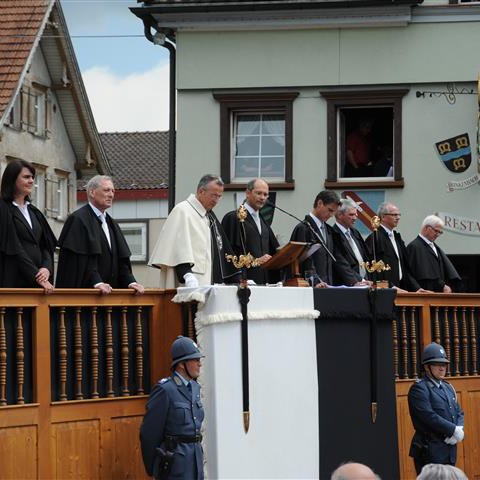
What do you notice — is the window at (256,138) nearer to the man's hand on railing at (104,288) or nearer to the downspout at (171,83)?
the downspout at (171,83)

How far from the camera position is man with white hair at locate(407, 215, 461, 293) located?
14.8m

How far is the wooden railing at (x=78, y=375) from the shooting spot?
9.79m

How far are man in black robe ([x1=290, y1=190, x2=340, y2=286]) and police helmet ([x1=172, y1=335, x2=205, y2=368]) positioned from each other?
2.66m

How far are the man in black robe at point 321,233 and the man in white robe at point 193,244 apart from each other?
3.74 ft

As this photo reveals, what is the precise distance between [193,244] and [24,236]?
153 cm

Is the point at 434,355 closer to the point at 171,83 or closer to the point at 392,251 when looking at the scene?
the point at 392,251

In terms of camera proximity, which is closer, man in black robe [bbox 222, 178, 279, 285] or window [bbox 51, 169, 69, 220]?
man in black robe [bbox 222, 178, 279, 285]

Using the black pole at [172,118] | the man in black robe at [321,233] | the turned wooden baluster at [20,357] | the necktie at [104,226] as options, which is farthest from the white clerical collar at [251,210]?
the black pole at [172,118]

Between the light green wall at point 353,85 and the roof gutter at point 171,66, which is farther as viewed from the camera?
the roof gutter at point 171,66

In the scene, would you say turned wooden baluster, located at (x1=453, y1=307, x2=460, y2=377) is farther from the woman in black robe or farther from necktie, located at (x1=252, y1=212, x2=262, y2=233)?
the woman in black robe

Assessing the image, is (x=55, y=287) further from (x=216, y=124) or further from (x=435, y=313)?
(x=216, y=124)

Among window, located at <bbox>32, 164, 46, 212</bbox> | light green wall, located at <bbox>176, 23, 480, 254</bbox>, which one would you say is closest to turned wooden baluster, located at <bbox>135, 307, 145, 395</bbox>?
light green wall, located at <bbox>176, 23, 480, 254</bbox>

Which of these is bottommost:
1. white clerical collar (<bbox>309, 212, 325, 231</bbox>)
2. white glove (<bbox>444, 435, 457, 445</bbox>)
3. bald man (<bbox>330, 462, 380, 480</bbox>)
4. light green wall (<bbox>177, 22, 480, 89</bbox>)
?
white glove (<bbox>444, 435, 457, 445</bbox>)

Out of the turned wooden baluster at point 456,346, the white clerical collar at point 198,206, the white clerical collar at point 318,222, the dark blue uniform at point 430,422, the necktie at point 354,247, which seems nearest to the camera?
the white clerical collar at point 198,206
